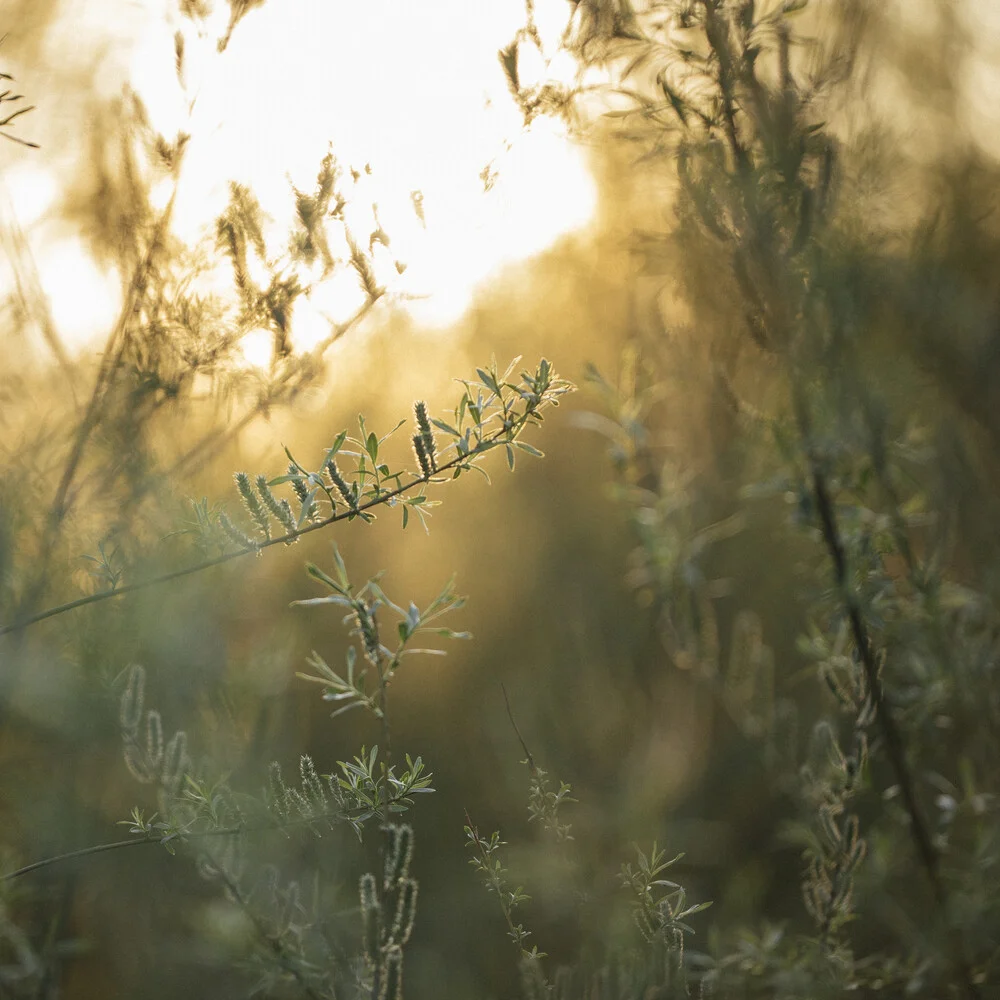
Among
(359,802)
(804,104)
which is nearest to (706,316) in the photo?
(804,104)

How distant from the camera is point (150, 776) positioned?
0.80m

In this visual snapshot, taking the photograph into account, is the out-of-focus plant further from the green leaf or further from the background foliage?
the green leaf

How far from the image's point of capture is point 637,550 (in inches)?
52.0

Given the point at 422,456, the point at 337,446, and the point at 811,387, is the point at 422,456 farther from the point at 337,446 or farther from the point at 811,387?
the point at 811,387

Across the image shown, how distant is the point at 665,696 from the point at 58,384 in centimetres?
131

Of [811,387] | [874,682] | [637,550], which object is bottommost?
[874,682]

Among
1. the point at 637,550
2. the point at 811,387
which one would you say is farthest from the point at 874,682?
the point at 637,550

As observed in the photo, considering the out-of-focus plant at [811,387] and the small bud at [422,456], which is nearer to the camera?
the small bud at [422,456]

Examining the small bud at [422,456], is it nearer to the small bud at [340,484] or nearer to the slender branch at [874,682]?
the small bud at [340,484]

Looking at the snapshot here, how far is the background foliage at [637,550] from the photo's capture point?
2.70ft

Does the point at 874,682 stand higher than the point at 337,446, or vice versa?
the point at 337,446

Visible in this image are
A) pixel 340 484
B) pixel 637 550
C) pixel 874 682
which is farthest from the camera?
pixel 637 550

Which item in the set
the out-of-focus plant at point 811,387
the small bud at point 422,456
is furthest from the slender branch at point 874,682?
the small bud at point 422,456

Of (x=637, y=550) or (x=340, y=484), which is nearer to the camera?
(x=340, y=484)
